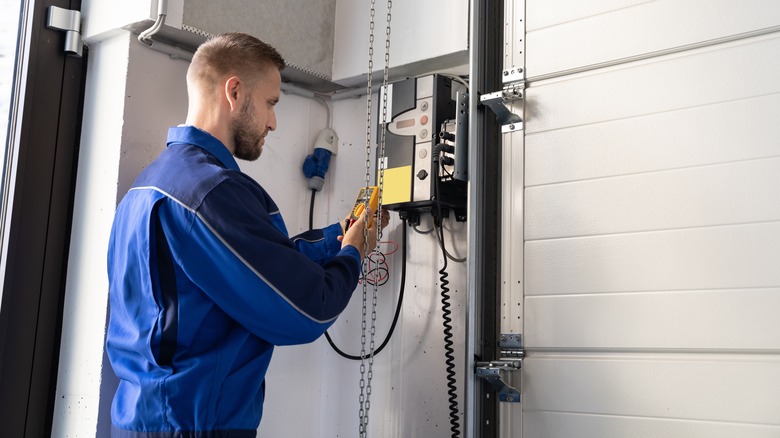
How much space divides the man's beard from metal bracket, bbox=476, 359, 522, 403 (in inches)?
41.8

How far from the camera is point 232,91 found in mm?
2465

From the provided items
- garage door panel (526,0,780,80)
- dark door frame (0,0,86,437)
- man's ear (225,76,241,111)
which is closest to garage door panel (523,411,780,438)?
garage door panel (526,0,780,80)

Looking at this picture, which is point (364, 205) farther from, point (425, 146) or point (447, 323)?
point (447, 323)

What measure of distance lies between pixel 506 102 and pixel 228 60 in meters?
1.01

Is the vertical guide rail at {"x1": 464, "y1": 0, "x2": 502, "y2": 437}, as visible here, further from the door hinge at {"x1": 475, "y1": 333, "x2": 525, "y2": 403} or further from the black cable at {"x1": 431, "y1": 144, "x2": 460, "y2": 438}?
the black cable at {"x1": 431, "y1": 144, "x2": 460, "y2": 438}

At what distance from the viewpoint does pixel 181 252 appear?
212 centimetres

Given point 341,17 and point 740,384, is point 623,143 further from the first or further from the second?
point 341,17

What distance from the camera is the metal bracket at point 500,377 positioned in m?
2.66

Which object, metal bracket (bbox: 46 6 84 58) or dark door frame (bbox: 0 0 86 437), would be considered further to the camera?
metal bracket (bbox: 46 6 84 58)

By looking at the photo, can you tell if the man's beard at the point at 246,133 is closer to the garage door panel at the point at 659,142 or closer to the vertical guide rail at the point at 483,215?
the vertical guide rail at the point at 483,215

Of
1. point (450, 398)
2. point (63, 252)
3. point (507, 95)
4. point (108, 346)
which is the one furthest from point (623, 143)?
point (63, 252)

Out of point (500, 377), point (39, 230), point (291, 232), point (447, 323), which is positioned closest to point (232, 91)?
point (39, 230)

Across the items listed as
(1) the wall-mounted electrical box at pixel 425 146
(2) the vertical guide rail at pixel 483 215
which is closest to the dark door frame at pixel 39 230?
(1) the wall-mounted electrical box at pixel 425 146

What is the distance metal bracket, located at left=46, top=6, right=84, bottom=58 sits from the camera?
9.50ft
